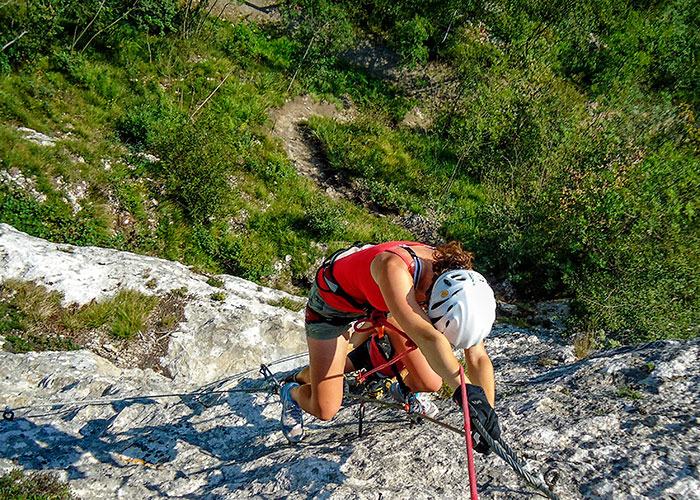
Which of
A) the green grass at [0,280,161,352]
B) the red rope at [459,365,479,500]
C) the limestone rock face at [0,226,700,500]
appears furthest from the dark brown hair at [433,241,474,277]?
the green grass at [0,280,161,352]

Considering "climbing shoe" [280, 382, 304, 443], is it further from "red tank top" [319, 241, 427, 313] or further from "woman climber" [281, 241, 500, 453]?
"red tank top" [319, 241, 427, 313]

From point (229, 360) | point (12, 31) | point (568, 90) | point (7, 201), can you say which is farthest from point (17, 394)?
point (568, 90)

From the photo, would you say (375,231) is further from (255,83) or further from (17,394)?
(17,394)

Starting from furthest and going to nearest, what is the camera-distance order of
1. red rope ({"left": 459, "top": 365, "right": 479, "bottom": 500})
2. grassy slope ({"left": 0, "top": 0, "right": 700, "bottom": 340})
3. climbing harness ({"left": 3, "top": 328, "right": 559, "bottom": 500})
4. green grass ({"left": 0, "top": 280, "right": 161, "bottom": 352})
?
grassy slope ({"left": 0, "top": 0, "right": 700, "bottom": 340}), green grass ({"left": 0, "top": 280, "right": 161, "bottom": 352}), climbing harness ({"left": 3, "top": 328, "right": 559, "bottom": 500}), red rope ({"left": 459, "top": 365, "right": 479, "bottom": 500})

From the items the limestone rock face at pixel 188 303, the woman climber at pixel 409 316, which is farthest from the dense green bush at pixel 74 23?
the woman climber at pixel 409 316

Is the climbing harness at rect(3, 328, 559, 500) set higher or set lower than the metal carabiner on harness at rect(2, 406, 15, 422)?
higher

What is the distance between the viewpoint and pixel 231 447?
156 inches

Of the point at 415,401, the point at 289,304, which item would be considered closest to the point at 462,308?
the point at 415,401

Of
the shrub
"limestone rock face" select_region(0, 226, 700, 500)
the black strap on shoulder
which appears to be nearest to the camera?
"limestone rock face" select_region(0, 226, 700, 500)

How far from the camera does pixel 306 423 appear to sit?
4102mm

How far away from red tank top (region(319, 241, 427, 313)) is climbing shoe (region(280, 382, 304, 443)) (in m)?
1.05

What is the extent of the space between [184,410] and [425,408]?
236 cm

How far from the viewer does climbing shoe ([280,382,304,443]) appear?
3768 millimetres

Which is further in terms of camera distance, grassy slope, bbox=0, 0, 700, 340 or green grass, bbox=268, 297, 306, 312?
grassy slope, bbox=0, 0, 700, 340
